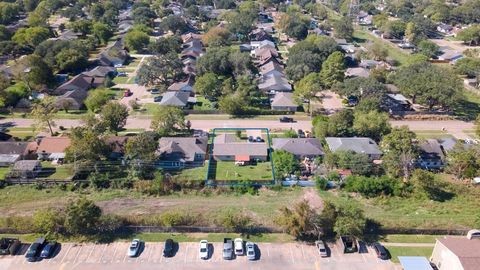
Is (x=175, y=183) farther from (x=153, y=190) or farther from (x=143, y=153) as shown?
(x=143, y=153)

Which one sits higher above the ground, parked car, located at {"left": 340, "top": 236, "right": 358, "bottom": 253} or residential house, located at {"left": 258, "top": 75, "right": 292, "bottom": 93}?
parked car, located at {"left": 340, "top": 236, "right": 358, "bottom": 253}

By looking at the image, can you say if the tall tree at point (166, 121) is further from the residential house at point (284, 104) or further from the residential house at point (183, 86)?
the residential house at point (284, 104)

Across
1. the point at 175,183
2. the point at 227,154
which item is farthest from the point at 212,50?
the point at 175,183

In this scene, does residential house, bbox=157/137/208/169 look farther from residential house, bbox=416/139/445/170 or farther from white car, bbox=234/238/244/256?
residential house, bbox=416/139/445/170

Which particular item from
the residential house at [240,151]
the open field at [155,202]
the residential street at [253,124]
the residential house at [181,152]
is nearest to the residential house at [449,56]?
the residential street at [253,124]

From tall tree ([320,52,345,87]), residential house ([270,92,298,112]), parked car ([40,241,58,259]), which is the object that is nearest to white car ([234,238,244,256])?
parked car ([40,241,58,259])
